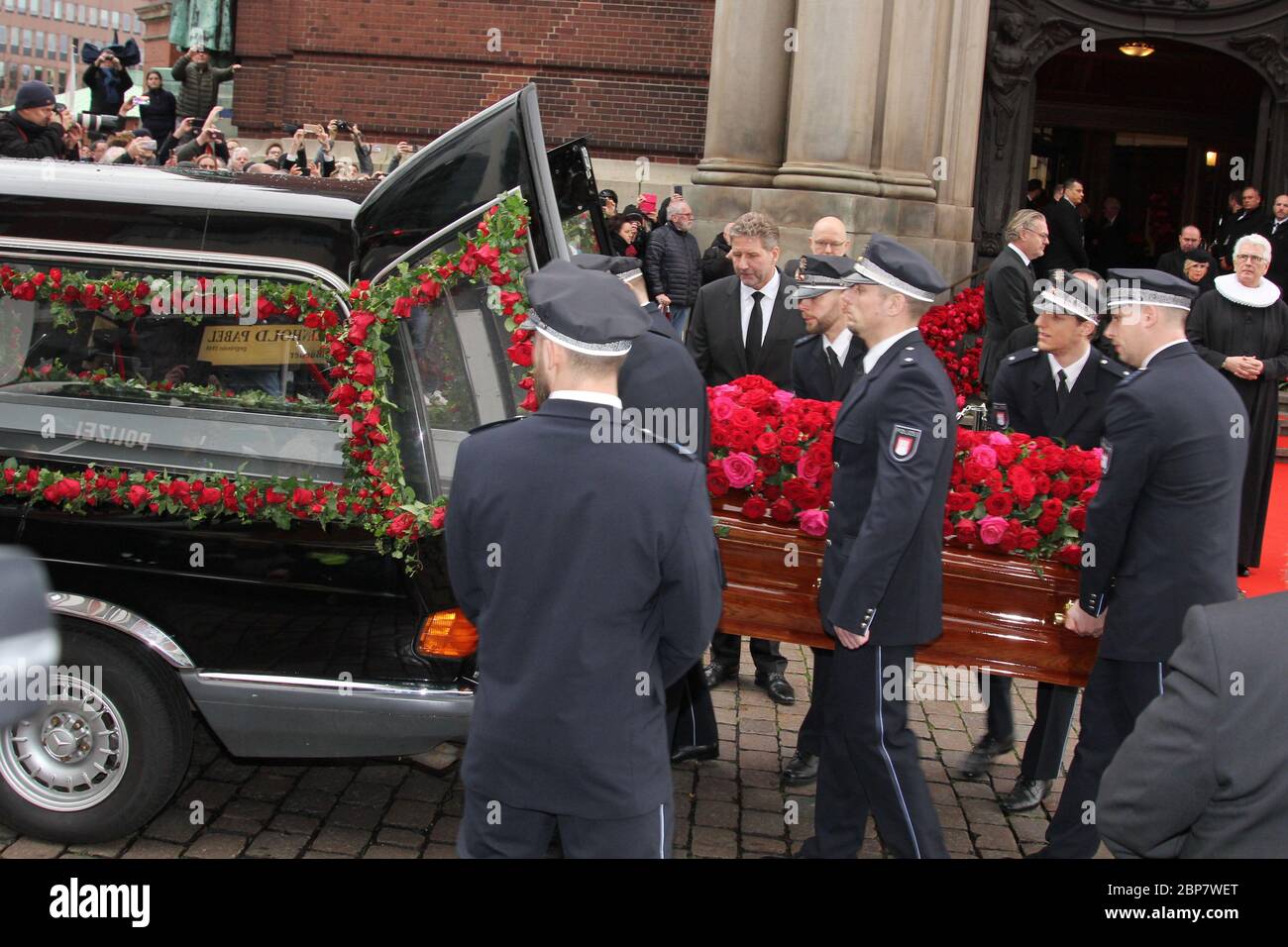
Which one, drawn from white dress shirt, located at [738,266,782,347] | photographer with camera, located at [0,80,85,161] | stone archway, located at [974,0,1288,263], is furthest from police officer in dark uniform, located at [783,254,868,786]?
stone archway, located at [974,0,1288,263]

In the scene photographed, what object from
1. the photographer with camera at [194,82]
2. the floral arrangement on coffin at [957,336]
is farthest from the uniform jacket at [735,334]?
the photographer with camera at [194,82]

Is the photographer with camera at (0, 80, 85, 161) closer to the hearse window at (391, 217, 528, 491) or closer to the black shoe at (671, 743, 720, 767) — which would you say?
the hearse window at (391, 217, 528, 491)

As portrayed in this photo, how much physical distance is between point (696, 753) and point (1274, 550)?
19.9 ft

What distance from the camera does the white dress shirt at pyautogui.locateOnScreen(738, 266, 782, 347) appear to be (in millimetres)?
7465

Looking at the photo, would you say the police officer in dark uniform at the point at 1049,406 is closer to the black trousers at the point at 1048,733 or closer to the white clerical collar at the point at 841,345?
the black trousers at the point at 1048,733

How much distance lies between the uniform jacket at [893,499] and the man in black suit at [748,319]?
2.53 meters

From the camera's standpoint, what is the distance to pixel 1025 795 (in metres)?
5.85

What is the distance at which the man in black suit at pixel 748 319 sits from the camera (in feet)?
23.9

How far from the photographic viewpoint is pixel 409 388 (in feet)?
16.4

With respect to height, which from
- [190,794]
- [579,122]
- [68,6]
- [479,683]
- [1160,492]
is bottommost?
[190,794]

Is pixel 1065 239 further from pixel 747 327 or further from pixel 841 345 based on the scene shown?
pixel 841 345
